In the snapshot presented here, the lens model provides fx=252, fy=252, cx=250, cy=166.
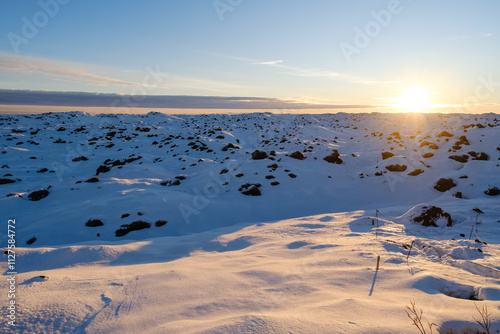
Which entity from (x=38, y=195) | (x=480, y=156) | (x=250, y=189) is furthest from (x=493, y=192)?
(x=38, y=195)

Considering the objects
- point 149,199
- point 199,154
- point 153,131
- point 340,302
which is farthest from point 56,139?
point 340,302

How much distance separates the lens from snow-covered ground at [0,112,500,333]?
2.89 m

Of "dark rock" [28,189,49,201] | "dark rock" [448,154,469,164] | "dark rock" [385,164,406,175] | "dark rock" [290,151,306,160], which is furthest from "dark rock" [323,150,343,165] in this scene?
"dark rock" [28,189,49,201]

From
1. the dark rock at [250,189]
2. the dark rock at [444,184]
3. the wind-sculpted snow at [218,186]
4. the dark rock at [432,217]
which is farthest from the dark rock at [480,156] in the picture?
the dark rock at [250,189]

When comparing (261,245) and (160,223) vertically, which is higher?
(261,245)

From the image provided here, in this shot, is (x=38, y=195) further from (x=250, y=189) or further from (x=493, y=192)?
(x=493, y=192)

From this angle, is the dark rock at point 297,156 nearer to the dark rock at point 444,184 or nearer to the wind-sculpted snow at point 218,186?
the wind-sculpted snow at point 218,186

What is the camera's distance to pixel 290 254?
522cm

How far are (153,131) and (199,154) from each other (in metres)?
14.6

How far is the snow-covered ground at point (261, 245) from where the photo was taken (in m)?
2.89

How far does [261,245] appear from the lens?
6.07 meters

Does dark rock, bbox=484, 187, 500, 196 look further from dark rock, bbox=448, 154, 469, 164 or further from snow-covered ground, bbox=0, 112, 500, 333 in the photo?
dark rock, bbox=448, 154, 469, 164

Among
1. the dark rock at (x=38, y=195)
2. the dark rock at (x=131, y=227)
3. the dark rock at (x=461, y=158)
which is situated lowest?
the dark rock at (x=131, y=227)

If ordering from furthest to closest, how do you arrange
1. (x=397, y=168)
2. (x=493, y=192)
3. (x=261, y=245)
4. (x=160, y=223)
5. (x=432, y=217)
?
(x=397, y=168)
(x=160, y=223)
(x=493, y=192)
(x=432, y=217)
(x=261, y=245)
